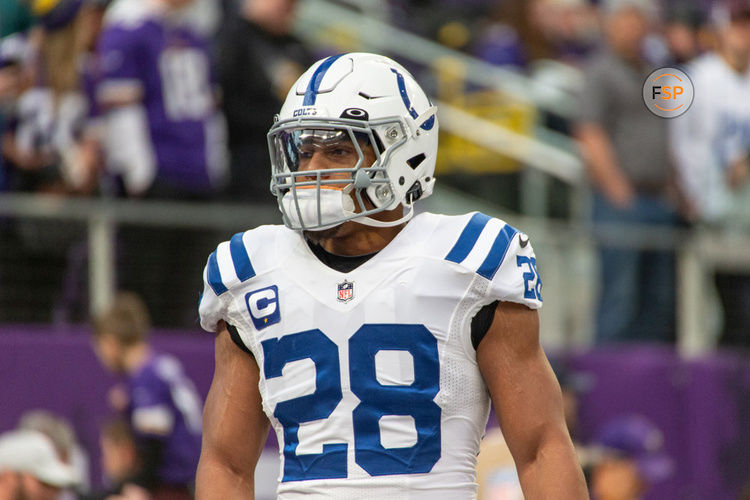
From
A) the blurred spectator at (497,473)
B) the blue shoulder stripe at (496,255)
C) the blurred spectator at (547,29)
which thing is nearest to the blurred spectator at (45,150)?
the blurred spectator at (497,473)

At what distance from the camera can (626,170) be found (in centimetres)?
738

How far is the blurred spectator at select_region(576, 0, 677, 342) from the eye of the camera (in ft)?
24.0

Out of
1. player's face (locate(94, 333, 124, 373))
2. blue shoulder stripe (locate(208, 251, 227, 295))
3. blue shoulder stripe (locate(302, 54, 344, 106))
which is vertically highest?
blue shoulder stripe (locate(302, 54, 344, 106))

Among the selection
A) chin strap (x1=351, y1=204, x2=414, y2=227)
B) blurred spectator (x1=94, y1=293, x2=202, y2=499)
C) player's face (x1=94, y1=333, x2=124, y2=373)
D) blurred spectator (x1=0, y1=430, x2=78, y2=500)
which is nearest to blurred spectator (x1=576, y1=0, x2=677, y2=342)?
blurred spectator (x1=94, y1=293, x2=202, y2=499)

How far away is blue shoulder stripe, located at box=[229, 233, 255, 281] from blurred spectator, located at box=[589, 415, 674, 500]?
3757mm

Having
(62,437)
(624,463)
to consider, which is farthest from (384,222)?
(624,463)

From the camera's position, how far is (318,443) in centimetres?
281

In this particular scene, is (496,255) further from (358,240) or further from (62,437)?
(62,437)

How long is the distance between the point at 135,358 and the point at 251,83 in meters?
1.62

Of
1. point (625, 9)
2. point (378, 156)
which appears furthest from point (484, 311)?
point (625, 9)

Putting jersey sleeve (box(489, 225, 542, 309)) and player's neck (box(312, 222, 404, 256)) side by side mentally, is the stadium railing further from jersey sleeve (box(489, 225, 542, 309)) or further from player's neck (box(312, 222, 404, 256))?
jersey sleeve (box(489, 225, 542, 309))

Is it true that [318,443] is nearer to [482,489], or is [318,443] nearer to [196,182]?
[482,489]

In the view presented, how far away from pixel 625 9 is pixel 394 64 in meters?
4.50

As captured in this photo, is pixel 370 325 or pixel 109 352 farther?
pixel 109 352
